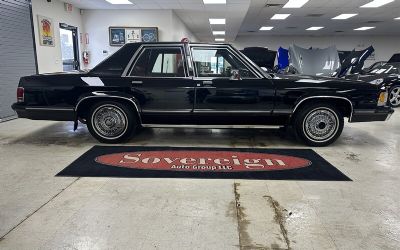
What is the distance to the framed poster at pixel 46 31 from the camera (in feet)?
24.7

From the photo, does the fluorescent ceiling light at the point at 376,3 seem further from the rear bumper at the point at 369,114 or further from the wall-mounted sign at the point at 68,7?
the wall-mounted sign at the point at 68,7

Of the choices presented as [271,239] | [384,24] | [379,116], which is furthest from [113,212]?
[384,24]

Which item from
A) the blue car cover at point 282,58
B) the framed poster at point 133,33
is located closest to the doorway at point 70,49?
the framed poster at point 133,33

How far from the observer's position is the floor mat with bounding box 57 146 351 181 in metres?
3.12

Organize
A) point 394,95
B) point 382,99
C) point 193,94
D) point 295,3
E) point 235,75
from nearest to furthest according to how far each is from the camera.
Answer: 1. point 235,75
2. point 193,94
3. point 382,99
4. point 394,95
5. point 295,3

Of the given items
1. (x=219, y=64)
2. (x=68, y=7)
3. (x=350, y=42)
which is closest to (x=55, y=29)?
(x=68, y=7)

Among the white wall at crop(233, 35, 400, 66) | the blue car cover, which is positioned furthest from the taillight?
the white wall at crop(233, 35, 400, 66)

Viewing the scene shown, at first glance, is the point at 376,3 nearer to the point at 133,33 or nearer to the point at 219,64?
the point at 133,33

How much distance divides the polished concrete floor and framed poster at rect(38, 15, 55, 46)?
16.2 ft

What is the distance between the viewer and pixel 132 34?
10.3 m

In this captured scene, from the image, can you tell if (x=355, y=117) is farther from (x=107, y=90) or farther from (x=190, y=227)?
(x=107, y=90)

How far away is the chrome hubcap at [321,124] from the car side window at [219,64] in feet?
3.28

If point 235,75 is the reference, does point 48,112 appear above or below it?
below

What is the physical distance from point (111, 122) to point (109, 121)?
3 cm
